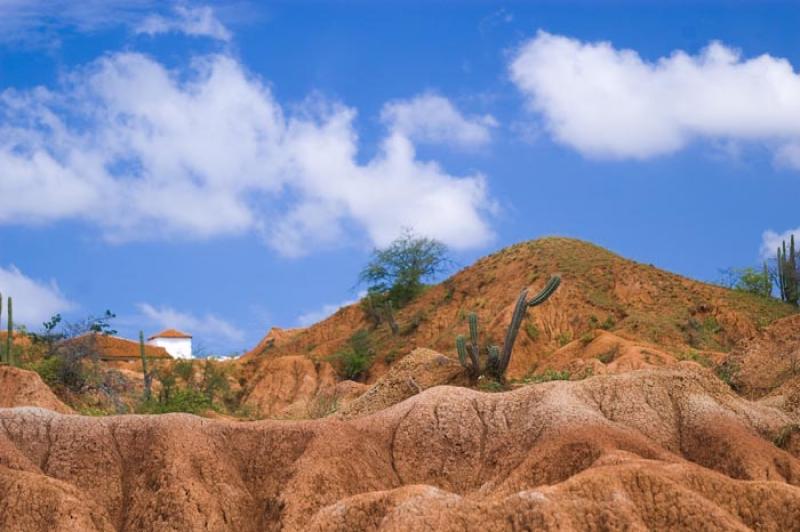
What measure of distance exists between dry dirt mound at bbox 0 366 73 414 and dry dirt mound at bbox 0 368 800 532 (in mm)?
15382

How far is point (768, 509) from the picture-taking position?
22.7m

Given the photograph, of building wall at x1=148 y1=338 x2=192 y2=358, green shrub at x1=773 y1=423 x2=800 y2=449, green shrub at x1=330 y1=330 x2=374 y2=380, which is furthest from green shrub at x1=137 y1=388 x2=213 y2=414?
building wall at x1=148 y1=338 x2=192 y2=358

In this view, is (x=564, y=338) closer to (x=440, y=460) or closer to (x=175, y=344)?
(x=440, y=460)

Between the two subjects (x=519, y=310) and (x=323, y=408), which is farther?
(x=323, y=408)

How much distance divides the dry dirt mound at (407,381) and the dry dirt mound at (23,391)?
13972mm

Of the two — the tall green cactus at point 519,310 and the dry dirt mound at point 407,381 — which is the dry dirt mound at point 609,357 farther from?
A: the dry dirt mound at point 407,381

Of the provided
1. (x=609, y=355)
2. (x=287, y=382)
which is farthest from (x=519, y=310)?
(x=287, y=382)

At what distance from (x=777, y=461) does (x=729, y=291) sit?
50.3 metres

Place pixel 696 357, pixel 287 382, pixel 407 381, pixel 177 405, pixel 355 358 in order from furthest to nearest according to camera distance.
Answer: pixel 355 358 → pixel 287 382 → pixel 696 357 → pixel 177 405 → pixel 407 381

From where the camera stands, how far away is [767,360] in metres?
41.0

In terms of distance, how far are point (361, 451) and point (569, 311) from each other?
44.9 metres

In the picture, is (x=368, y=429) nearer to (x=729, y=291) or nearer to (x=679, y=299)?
(x=679, y=299)

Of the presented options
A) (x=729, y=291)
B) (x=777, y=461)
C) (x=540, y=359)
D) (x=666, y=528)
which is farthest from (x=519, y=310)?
(x=729, y=291)

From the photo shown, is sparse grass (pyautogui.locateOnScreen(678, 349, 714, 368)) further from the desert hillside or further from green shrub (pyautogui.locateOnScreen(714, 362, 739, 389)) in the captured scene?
the desert hillside
